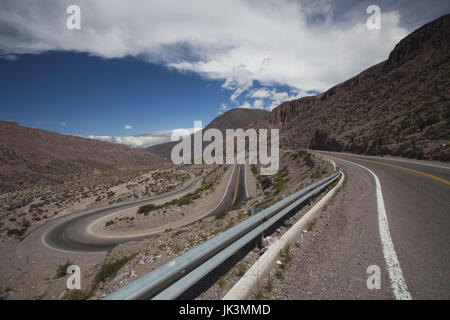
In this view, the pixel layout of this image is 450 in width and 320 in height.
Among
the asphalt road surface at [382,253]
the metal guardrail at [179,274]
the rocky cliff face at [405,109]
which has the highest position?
the rocky cliff face at [405,109]

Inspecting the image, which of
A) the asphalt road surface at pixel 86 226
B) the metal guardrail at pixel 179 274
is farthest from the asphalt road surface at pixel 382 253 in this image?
the asphalt road surface at pixel 86 226

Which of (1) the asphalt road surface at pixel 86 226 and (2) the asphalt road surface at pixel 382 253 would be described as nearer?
(2) the asphalt road surface at pixel 382 253

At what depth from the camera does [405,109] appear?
107 feet

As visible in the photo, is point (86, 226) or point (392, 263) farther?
point (86, 226)

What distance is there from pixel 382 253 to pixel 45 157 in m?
168

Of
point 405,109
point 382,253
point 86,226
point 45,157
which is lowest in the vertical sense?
point 86,226

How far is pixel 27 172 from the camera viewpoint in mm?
92250

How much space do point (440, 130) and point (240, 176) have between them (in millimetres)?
35737

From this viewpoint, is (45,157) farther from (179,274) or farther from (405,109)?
(405,109)

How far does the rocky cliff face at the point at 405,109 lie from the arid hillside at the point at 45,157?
120 m

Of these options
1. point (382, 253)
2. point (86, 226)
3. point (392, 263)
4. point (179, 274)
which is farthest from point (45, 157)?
point (392, 263)

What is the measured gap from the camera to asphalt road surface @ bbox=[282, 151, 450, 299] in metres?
2.46

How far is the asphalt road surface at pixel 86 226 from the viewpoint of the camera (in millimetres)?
24078

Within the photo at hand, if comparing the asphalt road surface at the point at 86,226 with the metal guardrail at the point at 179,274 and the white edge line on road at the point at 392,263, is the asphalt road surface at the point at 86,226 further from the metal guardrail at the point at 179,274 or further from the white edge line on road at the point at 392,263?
the white edge line on road at the point at 392,263
